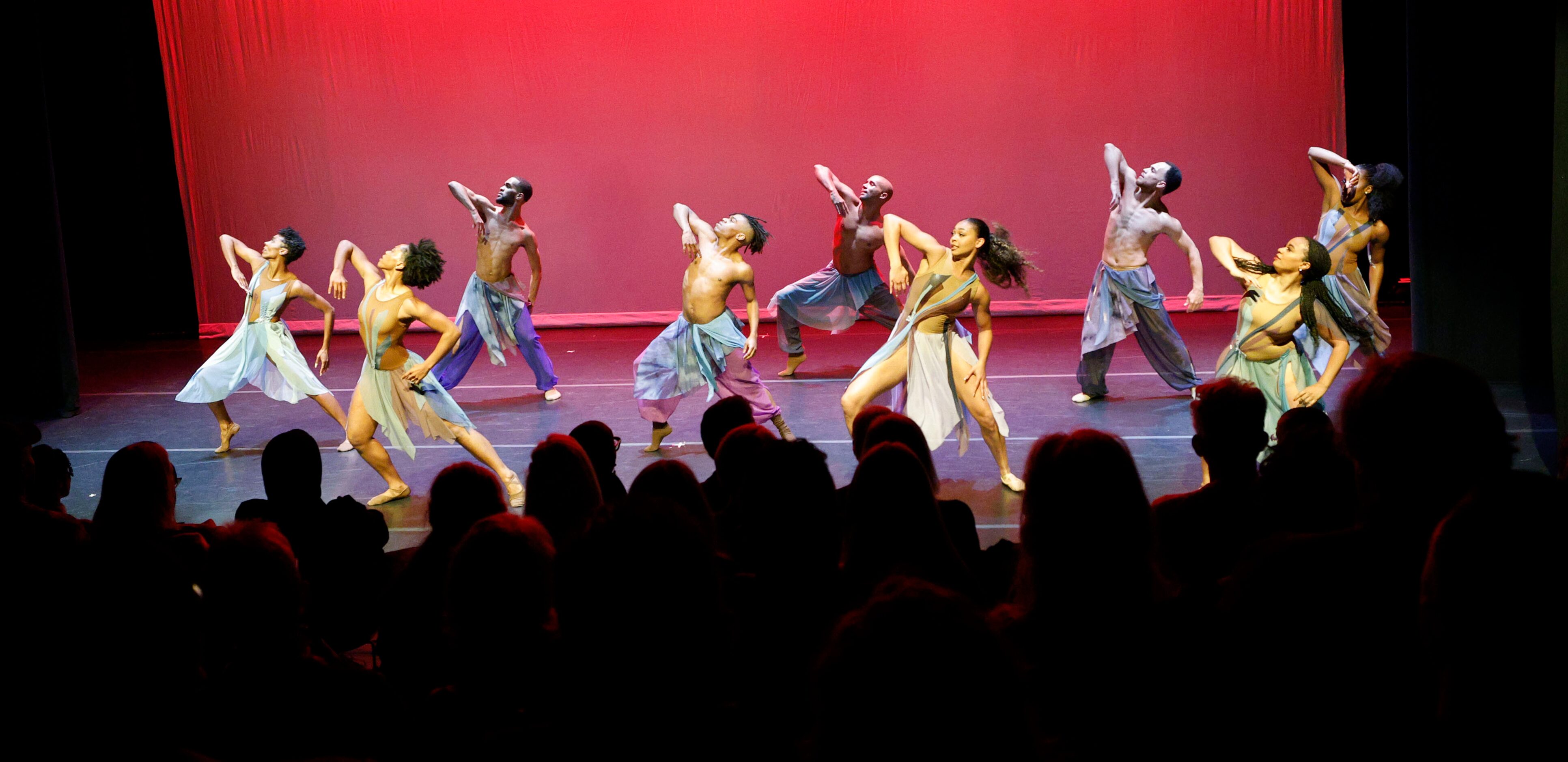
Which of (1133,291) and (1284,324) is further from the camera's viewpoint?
(1133,291)

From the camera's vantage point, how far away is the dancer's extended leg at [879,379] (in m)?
5.46

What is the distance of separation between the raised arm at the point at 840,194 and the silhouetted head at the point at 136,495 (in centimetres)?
610

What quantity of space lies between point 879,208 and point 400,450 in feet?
12.6

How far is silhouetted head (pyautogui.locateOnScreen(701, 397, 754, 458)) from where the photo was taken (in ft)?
13.0

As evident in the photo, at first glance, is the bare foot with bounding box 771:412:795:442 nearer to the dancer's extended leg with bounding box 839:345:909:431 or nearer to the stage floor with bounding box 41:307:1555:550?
the stage floor with bounding box 41:307:1555:550

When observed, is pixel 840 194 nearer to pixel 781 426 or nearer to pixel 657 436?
pixel 781 426

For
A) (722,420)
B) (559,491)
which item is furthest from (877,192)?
(559,491)

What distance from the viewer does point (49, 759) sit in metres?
1.40

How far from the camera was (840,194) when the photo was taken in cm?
859

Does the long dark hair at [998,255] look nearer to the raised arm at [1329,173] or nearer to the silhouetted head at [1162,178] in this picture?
the silhouetted head at [1162,178]

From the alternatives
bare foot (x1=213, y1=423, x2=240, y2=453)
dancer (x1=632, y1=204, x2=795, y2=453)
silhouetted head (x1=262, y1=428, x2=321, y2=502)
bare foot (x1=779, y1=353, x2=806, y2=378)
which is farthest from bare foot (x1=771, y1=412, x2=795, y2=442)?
silhouetted head (x1=262, y1=428, x2=321, y2=502)

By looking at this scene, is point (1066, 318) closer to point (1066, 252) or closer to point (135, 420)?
point (1066, 252)

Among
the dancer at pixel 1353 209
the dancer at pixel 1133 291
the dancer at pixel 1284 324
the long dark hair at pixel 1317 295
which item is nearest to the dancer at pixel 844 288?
the dancer at pixel 1133 291

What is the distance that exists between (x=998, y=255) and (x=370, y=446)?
3075 mm
